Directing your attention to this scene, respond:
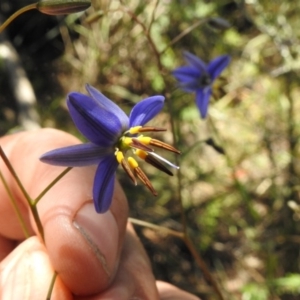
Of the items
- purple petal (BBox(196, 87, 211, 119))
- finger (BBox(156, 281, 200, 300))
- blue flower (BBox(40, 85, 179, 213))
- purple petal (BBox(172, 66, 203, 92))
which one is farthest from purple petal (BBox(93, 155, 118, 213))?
purple petal (BBox(172, 66, 203, 92))

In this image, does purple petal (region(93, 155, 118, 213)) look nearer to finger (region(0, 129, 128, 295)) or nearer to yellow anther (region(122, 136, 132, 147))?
yellow anther (region(122, 136, 132, 147))

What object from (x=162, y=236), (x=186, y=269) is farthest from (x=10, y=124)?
(x=186, y=269)

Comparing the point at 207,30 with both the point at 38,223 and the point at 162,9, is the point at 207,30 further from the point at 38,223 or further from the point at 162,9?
the point at 38,223

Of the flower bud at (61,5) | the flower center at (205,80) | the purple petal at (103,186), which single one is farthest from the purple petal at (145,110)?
the flower center at (205,80)

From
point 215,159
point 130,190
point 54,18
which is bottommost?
point 215,159

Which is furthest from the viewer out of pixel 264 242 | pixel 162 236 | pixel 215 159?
pixel 215 159

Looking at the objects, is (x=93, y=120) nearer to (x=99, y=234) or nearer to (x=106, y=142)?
(x=106, y=142)

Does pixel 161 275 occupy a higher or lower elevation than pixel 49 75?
lower
